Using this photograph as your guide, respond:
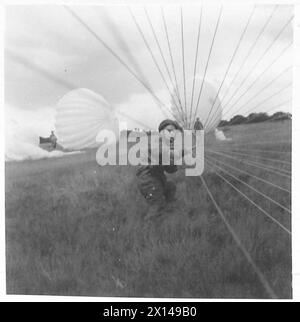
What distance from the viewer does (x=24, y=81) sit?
8.81 ft

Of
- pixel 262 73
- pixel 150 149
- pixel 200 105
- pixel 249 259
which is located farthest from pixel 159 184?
pixel 262 73

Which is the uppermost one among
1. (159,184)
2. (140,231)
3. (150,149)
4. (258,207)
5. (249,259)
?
(150,149)

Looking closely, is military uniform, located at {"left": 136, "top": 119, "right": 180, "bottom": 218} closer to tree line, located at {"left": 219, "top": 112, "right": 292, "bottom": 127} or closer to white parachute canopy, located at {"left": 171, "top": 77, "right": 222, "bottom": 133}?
white parachute canopy, located at {"left": 171, "top": 77, "right": 222, "bottom": 133}

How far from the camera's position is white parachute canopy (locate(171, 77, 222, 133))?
263 cm

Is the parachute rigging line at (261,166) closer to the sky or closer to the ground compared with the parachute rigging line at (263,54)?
closer to the ground

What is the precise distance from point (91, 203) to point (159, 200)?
361 mm

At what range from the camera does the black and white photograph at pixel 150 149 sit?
2584mm

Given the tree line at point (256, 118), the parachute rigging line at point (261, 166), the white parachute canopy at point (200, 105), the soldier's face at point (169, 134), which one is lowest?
the parachute rigging line at point (261, 166)

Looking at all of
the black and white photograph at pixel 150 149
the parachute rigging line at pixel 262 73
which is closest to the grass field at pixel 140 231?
the black and white photograph at pixel 150 149

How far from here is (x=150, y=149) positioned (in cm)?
267

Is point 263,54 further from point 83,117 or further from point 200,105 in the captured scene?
point 83,117

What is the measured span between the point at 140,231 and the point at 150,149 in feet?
1.40

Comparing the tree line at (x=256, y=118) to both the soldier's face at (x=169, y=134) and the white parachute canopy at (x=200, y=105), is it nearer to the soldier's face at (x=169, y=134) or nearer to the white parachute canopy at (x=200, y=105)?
the white parachute canopy at (x=200, y=105)

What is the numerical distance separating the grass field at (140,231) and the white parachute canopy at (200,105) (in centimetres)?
10
